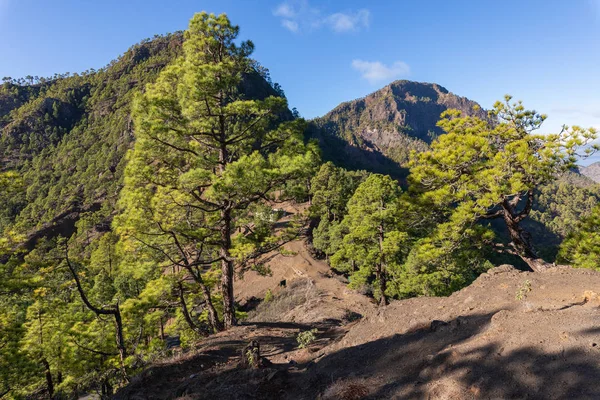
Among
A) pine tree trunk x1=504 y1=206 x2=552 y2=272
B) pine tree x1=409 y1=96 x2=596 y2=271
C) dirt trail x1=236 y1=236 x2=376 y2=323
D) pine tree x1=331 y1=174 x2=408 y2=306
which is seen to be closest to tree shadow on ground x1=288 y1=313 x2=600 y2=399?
pine tree x1=409 y1=96 x2=596 y2=271

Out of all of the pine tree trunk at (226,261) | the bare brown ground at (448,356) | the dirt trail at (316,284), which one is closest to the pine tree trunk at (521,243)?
the bare brown ground at (448,356)

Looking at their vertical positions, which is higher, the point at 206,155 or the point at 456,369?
the point at 206,155

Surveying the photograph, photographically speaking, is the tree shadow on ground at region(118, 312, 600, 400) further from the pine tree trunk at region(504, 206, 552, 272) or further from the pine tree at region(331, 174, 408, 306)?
the pine tree at region(331, 174, 408, 306)

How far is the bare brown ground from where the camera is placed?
148 inches

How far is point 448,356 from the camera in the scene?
14.9ft

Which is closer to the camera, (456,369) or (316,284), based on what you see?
(456,369)

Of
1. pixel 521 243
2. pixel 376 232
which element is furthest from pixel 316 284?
pixel 521 243

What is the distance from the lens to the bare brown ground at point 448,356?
3.76m

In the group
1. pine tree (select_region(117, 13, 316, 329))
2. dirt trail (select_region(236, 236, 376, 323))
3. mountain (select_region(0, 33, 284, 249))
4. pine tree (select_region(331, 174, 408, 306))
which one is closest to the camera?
pine tree (select_region(117, 13, 316, 329))

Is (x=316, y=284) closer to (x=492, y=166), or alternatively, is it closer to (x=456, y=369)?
(x=492, y=166)

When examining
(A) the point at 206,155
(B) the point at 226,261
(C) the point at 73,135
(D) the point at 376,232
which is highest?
(C) the point at 73,135

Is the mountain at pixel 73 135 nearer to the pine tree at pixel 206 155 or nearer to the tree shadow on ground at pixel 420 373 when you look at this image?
the pine tree at pixel 206 155

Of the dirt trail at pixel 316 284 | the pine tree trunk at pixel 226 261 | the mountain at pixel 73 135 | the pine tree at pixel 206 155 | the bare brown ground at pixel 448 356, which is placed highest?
the mountain at pixel 73 135

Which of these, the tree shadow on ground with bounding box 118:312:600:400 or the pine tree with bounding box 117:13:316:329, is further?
the pine tree with bounding box 117:13:316:329
